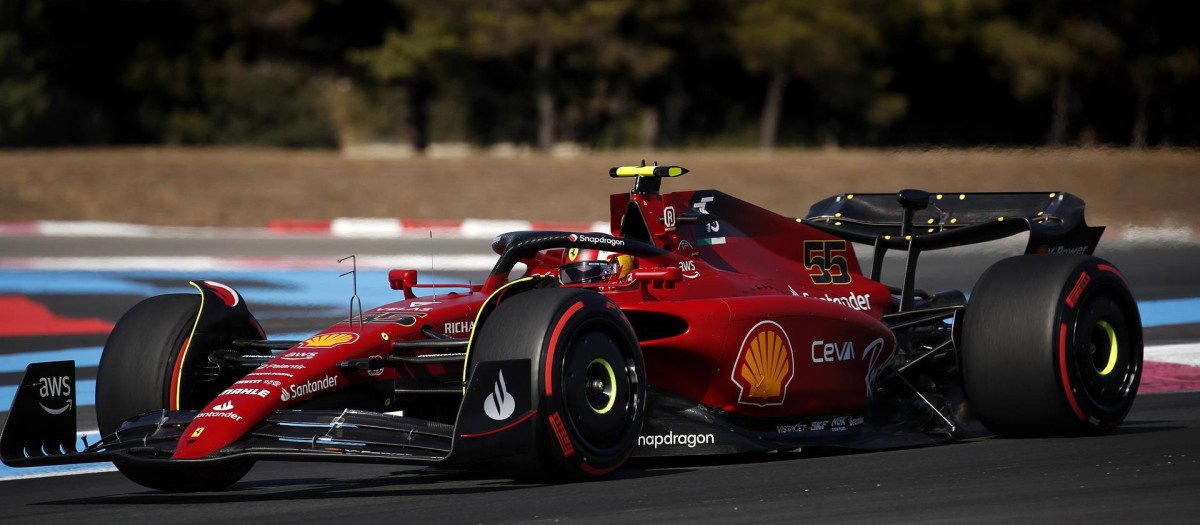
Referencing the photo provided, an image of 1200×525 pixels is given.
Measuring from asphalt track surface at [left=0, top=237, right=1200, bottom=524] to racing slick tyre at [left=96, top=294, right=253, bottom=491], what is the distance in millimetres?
282

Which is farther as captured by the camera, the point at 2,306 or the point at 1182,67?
the point at 1182,67

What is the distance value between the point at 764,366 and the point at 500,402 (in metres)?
1.64

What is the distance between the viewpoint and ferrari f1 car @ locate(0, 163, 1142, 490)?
5641mm

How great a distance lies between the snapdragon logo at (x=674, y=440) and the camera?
20.9 feet

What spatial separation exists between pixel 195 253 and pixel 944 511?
1858 centimetres

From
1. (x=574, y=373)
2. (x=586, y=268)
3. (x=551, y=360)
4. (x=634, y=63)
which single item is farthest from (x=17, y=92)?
(x=551, y=360)

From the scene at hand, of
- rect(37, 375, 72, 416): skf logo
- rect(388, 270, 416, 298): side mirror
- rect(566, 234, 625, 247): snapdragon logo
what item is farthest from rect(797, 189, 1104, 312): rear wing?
rect(37, 375, 72, 416): skf logo

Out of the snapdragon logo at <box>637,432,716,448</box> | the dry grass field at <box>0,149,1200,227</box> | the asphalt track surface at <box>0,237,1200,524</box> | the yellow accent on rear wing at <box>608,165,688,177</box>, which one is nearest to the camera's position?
the asphalt track surface at <box>0,237,1200,524</box>

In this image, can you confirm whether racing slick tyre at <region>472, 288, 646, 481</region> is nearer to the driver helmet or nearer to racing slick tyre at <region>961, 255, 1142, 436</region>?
the driver helmet

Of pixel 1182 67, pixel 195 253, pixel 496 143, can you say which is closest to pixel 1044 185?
pixel 1182 67

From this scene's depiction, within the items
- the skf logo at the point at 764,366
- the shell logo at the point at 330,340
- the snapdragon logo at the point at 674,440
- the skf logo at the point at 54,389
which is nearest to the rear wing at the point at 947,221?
the skf logo at the point at 764,366

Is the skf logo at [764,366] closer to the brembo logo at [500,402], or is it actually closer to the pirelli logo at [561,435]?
the pirelli logo at [561,435]

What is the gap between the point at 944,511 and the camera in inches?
204

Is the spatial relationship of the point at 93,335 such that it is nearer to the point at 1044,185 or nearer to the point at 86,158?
the point at 1044,185
